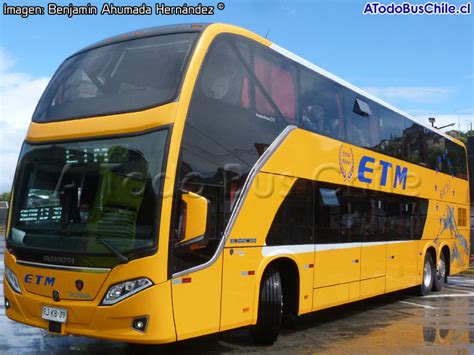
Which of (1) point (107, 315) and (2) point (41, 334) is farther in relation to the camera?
(2) point (41, 334)

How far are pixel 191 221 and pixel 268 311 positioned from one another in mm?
2289

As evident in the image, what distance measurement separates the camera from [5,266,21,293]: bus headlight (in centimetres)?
652

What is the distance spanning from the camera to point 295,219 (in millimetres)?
8195

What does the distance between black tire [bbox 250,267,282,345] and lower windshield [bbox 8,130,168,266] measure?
7.89ft

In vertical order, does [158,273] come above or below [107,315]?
above

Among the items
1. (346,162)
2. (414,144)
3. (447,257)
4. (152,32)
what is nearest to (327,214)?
(346,162)

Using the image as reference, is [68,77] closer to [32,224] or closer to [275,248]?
[32,224]

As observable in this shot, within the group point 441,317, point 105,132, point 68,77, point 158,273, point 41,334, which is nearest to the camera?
point 158,273

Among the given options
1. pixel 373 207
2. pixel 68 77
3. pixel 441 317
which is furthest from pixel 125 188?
pixel 441 317

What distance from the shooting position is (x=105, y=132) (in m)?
6.28

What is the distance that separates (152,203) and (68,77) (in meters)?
2.56

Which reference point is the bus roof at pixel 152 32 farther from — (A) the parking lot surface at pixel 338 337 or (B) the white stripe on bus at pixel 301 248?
(A) the parking lot surface at pixel 338 337

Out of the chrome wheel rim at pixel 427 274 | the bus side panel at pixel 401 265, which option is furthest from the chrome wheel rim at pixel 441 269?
the bus side panel at pixel 401 265

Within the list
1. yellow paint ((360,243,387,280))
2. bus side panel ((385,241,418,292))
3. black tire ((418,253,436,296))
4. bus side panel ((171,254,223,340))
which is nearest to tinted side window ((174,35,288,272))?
bus side panel ((171,254,223,340))
